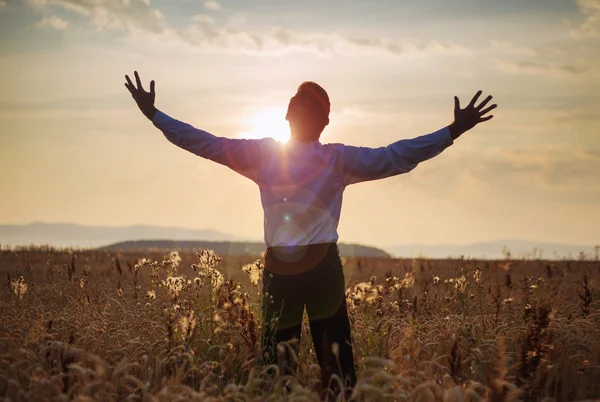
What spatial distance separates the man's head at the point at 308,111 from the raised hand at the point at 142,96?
153cm

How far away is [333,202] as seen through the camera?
5375 mm

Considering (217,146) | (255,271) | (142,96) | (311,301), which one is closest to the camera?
(311,301)

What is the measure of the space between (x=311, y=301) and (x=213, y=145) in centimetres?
160

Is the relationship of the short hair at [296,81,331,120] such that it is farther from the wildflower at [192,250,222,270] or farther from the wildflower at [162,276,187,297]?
the wildflower at [162,276,187,297]

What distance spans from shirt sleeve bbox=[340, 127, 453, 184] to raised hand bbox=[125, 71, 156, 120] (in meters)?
1.97

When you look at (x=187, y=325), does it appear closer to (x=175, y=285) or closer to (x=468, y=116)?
(x=175, y=285)

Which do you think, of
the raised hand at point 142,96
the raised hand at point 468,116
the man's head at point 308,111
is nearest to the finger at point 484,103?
the raised hand at point 468,116

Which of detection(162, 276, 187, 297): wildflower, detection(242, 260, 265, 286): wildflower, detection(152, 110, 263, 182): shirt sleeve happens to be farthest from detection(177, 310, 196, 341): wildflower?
detection(152, 110, 263, 182): shirt sleeve

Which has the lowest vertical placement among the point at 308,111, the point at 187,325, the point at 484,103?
the point at 187,325

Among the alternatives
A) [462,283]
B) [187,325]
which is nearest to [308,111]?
[187,325]

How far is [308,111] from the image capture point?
17.3ft

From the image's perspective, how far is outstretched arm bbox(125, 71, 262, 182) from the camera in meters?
5.50

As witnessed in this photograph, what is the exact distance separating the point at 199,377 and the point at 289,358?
0.89 meters

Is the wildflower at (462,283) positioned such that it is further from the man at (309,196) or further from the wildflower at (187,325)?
the wildflower at (187,325)
